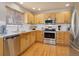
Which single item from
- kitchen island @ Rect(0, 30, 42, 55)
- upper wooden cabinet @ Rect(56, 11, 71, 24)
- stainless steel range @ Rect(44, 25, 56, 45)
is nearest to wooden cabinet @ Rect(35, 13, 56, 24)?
upper wooden cabinet @ Rect(56, 11, 71, 24)

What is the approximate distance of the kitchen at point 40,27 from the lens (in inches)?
104

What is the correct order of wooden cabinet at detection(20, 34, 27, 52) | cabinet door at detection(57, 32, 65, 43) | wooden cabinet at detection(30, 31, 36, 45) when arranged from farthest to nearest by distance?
wooden cabinet at detection(20, 34, 27, 52) < wooden cabinet at detection(30, 31, 36, 45) < cabinet door at detection(57, 32, 65, 43)

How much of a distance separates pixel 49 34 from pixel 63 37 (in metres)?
0.39

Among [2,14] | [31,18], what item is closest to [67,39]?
[31,18]

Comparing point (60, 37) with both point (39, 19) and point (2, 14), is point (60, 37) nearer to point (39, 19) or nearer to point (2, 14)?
point (39, 19)

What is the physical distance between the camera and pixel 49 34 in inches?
126

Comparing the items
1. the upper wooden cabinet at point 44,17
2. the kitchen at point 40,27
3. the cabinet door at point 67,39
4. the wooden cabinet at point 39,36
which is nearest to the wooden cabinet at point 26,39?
the kitchen at point 40,27

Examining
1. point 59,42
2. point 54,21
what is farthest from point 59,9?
→ point 59,42

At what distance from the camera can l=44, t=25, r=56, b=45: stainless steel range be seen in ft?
10.0

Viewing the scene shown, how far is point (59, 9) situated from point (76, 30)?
1.98 feet

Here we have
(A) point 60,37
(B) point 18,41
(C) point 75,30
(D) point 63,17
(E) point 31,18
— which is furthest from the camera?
(B) point 18,41

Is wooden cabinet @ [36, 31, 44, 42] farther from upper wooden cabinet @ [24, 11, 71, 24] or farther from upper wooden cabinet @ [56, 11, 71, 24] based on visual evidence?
upper wooden cabinet @ [56, 11, 71, 24]

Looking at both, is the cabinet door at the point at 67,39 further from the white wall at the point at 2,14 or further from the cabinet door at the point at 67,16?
the white wall at the point at 2,14

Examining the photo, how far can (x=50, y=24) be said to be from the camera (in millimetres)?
3043
